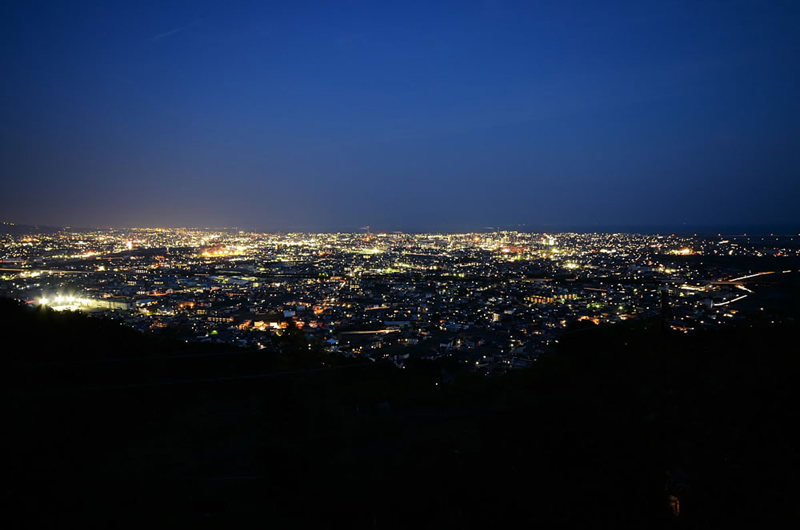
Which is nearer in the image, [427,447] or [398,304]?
[427,447]

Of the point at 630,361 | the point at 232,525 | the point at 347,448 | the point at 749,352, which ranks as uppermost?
the point at 749,352

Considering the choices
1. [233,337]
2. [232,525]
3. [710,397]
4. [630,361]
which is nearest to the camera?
[232,525]

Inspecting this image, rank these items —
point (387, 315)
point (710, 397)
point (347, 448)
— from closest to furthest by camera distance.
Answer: point (710, 397) < point (347, 448) < point (387, 315)

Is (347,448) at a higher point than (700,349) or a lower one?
lower

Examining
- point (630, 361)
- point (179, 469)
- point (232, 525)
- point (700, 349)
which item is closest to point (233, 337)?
point (179, 469)

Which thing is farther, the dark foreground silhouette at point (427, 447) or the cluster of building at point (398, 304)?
the cluster of building at point (398, 304)

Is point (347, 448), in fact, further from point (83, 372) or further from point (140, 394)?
point (83, 372)

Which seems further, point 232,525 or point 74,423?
point 74,423

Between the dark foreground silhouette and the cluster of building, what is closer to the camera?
the dark foreground silhouette
